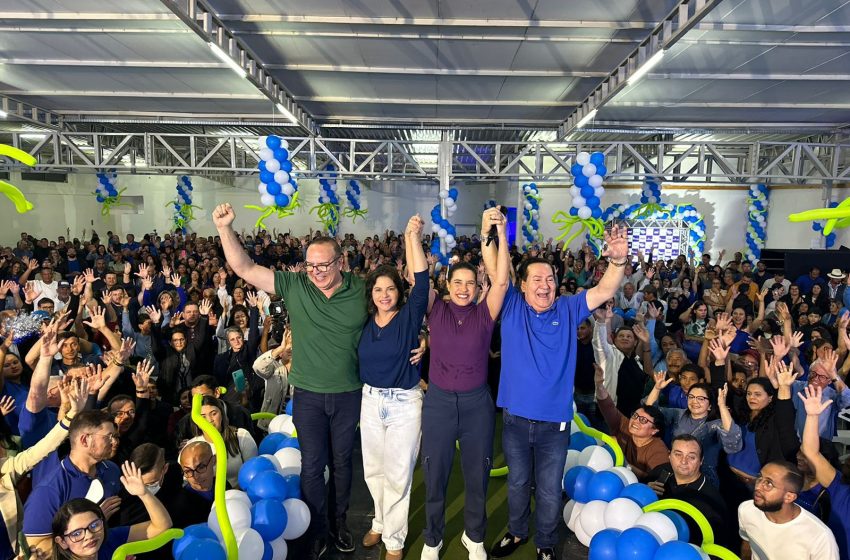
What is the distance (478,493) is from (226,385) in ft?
7.52

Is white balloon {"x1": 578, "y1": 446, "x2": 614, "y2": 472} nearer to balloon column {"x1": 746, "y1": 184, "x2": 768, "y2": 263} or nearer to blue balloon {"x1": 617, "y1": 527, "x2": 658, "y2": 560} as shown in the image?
blue balloon {"x1": 617, "y1": 527, "x2": 658, "y2": 560}

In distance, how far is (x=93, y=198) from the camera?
17.2m

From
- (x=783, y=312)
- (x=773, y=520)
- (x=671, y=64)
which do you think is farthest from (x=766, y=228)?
(x=773, y=520)

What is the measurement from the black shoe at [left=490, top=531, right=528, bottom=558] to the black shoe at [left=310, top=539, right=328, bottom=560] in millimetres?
831

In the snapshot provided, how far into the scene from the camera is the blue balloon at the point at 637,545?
208cm

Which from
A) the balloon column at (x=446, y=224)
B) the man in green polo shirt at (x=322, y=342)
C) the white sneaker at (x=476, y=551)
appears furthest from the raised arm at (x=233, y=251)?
the balloon column at (x=446, y=224)

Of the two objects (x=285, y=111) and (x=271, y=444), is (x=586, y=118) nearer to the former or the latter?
(x=285, y=111)

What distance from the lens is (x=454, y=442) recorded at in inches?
93.7

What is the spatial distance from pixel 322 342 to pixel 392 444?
0.56 m

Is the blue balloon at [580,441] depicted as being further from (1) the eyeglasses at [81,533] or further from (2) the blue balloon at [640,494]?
(1) the eyeglasses at [81,533]

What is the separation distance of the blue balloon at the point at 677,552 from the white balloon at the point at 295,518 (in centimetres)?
155

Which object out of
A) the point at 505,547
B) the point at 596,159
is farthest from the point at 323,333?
the point at 596,159

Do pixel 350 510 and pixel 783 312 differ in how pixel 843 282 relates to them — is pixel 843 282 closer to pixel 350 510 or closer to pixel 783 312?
pixel 783 312

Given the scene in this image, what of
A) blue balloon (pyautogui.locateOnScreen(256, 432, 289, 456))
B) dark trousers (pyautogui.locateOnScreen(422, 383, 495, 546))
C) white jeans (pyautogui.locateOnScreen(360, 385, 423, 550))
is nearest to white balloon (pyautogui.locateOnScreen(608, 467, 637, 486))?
dark trousers (pyautogui.locateOnScreen(422, 383, 495, 546))
